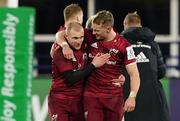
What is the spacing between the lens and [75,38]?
812cm

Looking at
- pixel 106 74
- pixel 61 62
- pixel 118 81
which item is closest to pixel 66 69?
pixel 61 62

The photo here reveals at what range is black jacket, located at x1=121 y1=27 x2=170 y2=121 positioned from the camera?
9188mm

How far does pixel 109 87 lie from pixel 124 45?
46cm

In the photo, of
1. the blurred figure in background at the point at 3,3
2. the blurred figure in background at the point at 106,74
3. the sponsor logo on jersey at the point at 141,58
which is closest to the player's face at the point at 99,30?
the blurred figure in background at the point at 106,74

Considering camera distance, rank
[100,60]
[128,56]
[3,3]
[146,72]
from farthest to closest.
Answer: [146,72]
[128,56]
[100,60]
[3,3]

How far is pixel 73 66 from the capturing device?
8273mm

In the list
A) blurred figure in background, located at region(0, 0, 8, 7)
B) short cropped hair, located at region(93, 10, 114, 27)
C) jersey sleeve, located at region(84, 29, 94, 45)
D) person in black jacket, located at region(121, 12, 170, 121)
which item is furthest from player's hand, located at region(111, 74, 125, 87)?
Result: blurred figure in background, located at region(0, 0, 8, 7)

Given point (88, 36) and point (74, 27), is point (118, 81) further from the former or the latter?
point (74, 27)

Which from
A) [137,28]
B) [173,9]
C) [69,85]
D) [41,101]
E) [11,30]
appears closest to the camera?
[11,30]

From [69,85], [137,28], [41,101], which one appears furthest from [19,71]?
[41,101]

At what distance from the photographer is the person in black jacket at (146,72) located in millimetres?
9188

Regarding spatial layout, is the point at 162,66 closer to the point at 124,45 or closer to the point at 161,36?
the point at 124,45

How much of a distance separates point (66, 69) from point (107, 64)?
436 millimetres

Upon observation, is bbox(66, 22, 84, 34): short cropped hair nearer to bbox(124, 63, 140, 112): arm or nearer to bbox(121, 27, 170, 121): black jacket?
bbox(124, 63, 140, 112): arm
